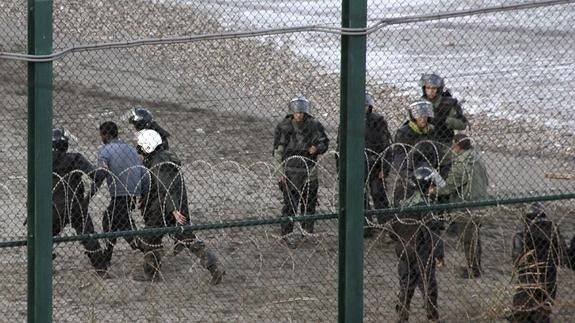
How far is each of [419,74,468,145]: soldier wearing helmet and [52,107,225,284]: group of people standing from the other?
8.74 ft

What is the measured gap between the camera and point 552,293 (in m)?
10.4

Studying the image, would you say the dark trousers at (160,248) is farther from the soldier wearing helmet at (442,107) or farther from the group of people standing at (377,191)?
the soldier wearing helmet at (442,107)

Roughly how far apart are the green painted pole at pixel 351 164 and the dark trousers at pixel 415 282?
1752 mm

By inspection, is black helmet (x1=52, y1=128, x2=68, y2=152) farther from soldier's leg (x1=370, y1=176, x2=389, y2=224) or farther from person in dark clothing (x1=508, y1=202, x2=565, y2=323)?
person in dark clothing (x1=508, y1=202, x2=565, y2=323)

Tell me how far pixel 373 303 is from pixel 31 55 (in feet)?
14.4

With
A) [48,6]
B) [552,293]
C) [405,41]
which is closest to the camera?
[48,6]

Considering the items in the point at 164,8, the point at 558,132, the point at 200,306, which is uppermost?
the point at 164,8

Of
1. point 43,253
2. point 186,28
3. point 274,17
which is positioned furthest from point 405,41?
point 43,253

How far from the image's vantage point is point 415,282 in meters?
10.9

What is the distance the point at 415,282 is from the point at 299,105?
3.15m

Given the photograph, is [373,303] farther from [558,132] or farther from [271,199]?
[558,132]

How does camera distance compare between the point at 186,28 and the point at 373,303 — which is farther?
the point at 186,28

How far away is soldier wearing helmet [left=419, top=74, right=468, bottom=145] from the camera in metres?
13.8

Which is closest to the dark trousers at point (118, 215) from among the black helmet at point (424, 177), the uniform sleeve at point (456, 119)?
the black helmet at point (424, 177)
